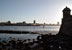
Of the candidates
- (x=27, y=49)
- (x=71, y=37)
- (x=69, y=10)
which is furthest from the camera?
(x=69, y=10)

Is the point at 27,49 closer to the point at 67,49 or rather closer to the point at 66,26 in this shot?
the point at 67,49

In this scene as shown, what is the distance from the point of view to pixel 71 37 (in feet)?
121

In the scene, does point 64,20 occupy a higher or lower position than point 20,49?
higher

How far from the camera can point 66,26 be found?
134 ft

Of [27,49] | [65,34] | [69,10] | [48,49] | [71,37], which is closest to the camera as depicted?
[48,49]

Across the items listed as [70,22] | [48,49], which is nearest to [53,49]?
[48,49]

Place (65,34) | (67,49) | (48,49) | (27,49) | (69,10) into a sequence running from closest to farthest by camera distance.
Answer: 1. (67,49)
2. (48,49)
3. (27,49)
4. (65,34)
5. (69,10)

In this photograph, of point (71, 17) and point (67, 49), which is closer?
point (67, 49)

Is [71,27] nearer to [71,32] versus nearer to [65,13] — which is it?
[71,32]

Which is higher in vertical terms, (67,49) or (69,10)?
Result: (69,10)

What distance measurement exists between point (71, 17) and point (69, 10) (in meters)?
5.99

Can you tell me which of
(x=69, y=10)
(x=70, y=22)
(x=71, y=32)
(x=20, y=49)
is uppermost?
(x=69, y=10)

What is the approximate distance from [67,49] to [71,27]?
15.0 m

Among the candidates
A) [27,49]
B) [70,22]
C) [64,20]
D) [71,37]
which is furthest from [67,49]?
[64,20]
